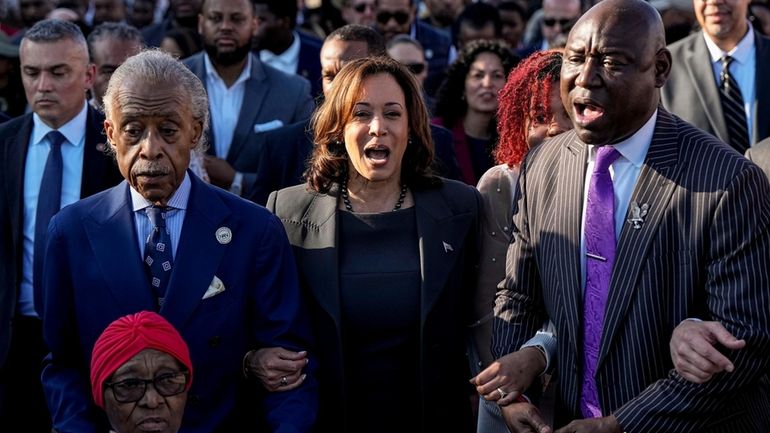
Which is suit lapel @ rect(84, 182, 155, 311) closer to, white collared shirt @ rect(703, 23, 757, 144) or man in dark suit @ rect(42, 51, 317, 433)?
man in dark suit @ rect(42, 51, 317, 433)

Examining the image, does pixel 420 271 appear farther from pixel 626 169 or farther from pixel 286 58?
pixel 286 58

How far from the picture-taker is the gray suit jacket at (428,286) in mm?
4680

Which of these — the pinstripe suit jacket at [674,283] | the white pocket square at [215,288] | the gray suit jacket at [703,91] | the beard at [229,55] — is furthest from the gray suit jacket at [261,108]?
the pinstripe suit jacket at [674,283]

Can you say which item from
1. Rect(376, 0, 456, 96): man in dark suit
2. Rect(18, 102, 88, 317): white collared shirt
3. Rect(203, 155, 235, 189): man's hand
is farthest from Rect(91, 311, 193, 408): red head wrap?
Rect(376, 0, 456, 96): man in dark suit

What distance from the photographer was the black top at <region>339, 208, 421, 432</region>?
15.4 feet

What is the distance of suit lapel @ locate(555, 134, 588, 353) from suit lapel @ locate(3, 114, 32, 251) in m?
3.00

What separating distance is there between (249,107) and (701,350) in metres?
4.62

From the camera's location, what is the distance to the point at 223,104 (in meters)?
7.90

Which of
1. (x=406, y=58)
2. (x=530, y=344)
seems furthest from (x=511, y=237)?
(x=406, y=58)

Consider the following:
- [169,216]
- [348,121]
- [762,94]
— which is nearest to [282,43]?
[762,94]

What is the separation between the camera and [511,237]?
4.54m

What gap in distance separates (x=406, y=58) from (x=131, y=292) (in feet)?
16.3

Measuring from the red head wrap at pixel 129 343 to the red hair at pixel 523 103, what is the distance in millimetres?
1942

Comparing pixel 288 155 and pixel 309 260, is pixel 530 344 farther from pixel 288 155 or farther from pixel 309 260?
pixel 288 155
